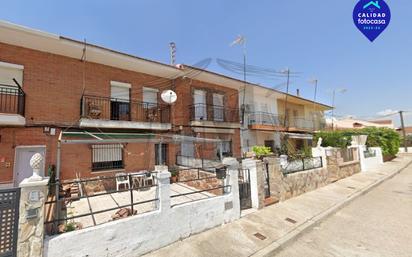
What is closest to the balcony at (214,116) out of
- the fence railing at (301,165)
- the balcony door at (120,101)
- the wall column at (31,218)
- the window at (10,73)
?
the balcony door at (120,101)

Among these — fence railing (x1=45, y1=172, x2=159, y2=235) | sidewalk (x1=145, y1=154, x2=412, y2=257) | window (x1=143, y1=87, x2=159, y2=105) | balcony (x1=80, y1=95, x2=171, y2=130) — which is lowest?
sidewalk (x1=145, y1=154, x2=412, y2=257)

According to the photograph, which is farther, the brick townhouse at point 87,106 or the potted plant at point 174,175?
the potted plant at point 174,175

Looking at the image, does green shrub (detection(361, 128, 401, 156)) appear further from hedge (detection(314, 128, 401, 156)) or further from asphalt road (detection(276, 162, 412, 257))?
asphalt road (detection(276, 162, 412, 257))

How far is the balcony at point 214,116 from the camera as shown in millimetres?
15648

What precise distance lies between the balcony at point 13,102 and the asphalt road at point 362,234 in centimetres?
1162

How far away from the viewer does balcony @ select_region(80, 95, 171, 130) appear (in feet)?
37.3

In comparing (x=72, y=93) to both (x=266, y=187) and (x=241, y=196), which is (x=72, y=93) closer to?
(x=241, y=196)

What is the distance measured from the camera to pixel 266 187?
9.20 metres

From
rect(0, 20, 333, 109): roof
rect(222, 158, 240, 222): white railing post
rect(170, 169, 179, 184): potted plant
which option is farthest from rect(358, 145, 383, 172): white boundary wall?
rect(222, 158, 240, 222): white railing post

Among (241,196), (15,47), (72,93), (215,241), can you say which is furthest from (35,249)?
(15,47)

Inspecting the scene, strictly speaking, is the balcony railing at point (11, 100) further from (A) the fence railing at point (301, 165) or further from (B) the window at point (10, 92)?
(A) the fence railing at point (301, 165)

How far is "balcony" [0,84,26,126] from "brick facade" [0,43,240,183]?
36 cm

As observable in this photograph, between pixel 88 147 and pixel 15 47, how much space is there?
5810 millimetres

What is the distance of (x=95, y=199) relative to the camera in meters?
9.98
